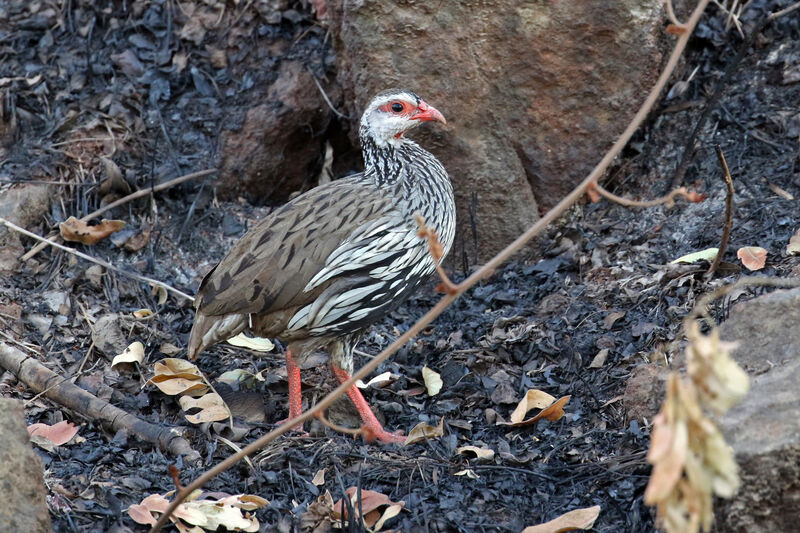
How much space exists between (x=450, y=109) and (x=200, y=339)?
238 centimetres

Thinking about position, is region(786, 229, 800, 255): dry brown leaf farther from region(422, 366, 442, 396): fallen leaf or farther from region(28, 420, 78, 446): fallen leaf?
region(28, 420, 78, 446): fallen leaf

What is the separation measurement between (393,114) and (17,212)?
2.80 metres

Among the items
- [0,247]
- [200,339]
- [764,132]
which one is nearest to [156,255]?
[0,247]

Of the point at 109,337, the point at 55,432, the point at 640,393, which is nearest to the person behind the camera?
the point at 640,393

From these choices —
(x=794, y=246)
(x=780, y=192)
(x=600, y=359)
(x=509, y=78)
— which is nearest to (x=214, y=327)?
(x=600, y=359)

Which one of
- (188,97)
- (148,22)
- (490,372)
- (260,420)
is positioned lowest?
(260,420)

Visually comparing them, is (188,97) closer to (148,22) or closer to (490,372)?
(148,22)

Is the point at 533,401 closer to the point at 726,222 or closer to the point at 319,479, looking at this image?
the point at 319,479

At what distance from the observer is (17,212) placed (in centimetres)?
645

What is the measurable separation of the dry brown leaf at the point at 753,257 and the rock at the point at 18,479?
3768 mm

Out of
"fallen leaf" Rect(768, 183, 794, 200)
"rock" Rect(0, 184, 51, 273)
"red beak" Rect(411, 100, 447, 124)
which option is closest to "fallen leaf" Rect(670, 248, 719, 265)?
"fallen leaf" Rect(768, 183, 794, 200)

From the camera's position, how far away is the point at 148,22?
739 cm

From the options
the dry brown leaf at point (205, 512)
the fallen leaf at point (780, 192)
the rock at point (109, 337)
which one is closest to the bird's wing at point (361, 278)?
the dry brown leaf at point (205, 512)

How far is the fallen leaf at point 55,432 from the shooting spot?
4.68 meters
